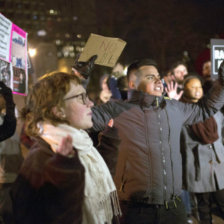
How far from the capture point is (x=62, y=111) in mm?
2393

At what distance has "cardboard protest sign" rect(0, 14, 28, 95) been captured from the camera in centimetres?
324

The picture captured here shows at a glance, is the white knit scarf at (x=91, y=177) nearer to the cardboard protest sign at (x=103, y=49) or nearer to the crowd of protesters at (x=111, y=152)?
the crowd of protesters at (x=111, y=152)

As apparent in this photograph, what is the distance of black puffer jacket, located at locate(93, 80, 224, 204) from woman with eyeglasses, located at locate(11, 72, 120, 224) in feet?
1.29

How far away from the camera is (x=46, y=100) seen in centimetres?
236

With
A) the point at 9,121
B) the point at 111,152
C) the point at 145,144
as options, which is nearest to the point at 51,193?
the point at 111,152

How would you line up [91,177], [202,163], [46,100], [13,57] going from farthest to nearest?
[202,163] → [13,57] → [91,177] → [46,100]

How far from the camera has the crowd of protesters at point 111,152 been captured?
2.01 metres

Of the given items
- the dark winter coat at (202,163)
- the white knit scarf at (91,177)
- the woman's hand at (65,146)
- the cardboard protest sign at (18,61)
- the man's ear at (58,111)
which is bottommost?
the dark winter coat at (202,163)

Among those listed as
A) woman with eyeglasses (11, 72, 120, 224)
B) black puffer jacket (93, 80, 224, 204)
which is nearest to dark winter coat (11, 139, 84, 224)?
woman with eyeglasses (11, 72, 120, 224)

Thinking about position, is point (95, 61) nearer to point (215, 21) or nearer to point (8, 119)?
point (8, 119)

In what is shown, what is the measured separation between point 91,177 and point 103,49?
151 centimetres

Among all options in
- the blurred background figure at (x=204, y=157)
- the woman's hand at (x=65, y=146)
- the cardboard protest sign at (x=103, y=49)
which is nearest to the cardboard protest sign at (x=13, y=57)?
the cardboard protest sign at (x=103, y=49)

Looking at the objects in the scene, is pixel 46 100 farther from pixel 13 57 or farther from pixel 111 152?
pixel 13 57

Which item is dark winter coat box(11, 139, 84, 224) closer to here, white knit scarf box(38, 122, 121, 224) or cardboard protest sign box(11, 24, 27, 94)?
white knit scarf box(38, 122, 121, 224)
